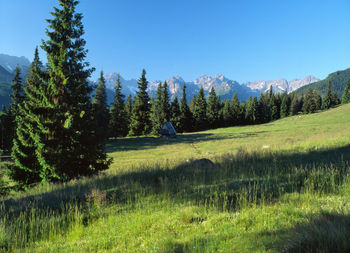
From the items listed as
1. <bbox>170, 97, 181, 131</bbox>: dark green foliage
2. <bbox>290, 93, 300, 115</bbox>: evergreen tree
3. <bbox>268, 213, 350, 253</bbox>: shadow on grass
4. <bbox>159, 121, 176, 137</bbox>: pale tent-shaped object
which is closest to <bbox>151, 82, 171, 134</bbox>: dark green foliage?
<bbox>170, 97, 181, 131</bbox>: dark green foliage

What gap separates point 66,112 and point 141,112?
44161 millimetres

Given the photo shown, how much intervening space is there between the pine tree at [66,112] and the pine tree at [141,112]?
4071 cm

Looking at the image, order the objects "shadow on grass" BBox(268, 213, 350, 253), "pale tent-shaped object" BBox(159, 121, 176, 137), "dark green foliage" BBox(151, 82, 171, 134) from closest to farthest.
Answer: "shadow on grass" BBox(268, 213, 350, 253), "pale tent-shaped object" BBox(159, 121, 176, 137), "dark green foliage" BBox(151, 82, 171, 134)

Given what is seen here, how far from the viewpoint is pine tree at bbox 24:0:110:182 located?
988 cm

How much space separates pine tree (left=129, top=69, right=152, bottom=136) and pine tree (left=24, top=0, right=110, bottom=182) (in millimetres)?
40707

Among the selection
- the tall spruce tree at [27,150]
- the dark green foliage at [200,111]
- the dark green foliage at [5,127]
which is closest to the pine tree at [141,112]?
the dark green foliage at [200,111]

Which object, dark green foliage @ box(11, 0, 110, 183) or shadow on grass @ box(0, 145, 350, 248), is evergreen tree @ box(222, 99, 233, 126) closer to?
dark green foliage @ box(11, 0, 110, 183)

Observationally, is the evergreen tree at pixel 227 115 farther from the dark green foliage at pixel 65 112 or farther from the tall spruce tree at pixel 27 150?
the tall spruce tree at pixel 27 150

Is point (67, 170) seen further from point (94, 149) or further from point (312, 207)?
point (312, 207)

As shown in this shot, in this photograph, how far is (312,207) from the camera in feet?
11.2

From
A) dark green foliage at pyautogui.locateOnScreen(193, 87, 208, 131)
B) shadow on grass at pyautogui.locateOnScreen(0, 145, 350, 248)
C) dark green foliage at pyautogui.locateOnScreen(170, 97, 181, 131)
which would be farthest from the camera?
dark green foliage at pyautogui.locateOnScreen(193, 87, 208, 131)

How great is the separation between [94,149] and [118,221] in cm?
815

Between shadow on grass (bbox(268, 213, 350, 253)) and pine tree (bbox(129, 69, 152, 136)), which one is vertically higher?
pine tree (bbox(129, 69, 152, 136))

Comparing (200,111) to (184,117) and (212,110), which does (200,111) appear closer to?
(212,110)
